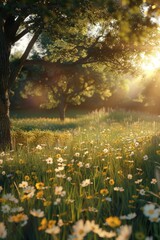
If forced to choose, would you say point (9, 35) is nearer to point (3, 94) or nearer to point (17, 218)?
point (3, 94)

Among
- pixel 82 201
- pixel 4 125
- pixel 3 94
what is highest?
pixel 3 94

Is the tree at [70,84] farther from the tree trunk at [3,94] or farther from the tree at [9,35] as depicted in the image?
the tree trunk at [3,94]

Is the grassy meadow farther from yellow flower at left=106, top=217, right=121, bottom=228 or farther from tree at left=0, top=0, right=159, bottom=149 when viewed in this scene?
tree at left=0, top=0, right=159, bottom=149

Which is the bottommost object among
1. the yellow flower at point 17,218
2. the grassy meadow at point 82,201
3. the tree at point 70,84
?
the grassy meadow at point 82,201

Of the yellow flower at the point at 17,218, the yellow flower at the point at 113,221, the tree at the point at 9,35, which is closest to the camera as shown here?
the yellow flower at the point at 113,221

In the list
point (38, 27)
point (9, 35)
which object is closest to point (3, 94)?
point (9, 35)

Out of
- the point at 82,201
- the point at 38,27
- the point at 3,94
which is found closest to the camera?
the point at 82,201

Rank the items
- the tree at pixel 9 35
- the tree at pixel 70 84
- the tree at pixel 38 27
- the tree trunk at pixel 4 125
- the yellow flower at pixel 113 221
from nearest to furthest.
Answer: the yellow flower at pixel 113 221, the tree at pixel 38 27, the tree at pixel 9 35, the tree trunk at pixel 4 125, the tree at pixel 70 84

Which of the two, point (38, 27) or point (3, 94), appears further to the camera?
point (3, 94)

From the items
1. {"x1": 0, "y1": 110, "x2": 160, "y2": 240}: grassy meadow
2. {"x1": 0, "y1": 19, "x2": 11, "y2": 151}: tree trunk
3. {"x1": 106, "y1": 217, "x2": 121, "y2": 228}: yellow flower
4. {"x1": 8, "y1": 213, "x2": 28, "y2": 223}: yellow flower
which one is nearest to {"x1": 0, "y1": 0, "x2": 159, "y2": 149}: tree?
{"x1": 0, "y1": 19, "x2": 11, "y2": 151}: tree trunk

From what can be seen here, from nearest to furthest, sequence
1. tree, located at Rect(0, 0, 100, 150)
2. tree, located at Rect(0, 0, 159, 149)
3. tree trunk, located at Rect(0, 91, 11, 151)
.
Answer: tree, located at Rect(0, 0, 159, 149) < tree, located at Rect(0, 0, 100, 150) < tree trunk, located at Rect(0, 91, 11, 151)

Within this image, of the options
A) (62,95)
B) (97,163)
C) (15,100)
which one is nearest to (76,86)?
(62,95)

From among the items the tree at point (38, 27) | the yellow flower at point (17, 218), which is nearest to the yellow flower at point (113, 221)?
the yellow flower at point (17, 218)

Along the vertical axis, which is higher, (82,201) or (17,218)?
(17,218)
